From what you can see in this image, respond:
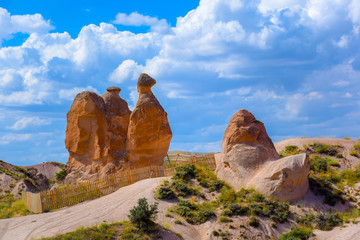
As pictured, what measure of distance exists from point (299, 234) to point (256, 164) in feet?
15.7

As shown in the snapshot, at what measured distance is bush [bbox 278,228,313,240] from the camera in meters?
15.8

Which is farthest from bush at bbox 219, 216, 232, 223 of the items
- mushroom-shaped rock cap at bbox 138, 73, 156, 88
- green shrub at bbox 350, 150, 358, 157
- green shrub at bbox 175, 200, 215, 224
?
mushroom-shaped rock cap at bbox 138, 73, 156, 88

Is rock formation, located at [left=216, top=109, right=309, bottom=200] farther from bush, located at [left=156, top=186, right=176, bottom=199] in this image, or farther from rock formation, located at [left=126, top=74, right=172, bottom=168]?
rock formation, located at [left=126, top=74, right=172, bottom=168]

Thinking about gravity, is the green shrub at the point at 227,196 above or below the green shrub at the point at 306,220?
above

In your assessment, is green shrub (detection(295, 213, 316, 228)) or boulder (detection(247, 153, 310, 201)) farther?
boulder (detection(247, 153, 310, 201))

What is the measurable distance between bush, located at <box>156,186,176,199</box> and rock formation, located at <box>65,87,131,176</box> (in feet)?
34.5

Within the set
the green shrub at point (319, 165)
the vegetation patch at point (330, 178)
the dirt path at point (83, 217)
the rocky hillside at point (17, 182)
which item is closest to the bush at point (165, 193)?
the dirt path at point (83, 217)

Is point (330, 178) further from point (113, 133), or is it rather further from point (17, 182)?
point (17, 182)

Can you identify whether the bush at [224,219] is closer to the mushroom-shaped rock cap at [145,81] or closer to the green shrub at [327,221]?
the green shrub at [327,221]

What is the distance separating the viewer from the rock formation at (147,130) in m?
27.7

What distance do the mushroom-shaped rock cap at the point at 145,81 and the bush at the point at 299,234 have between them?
1597 cm

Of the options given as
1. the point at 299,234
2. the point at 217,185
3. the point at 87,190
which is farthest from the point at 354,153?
the point at 87,190

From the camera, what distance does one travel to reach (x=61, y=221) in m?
17.0

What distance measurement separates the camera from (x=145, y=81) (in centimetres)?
2833
